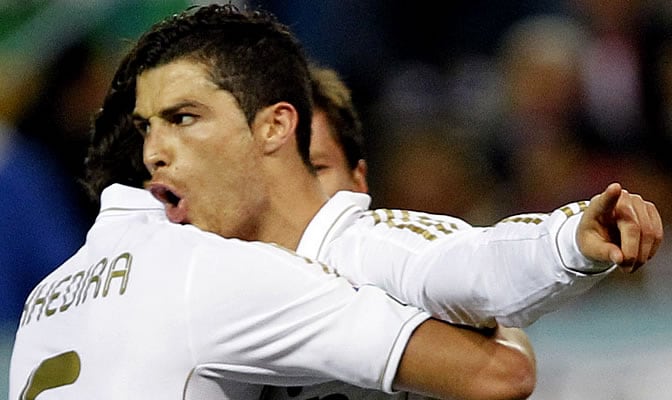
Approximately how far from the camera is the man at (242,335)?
169cm

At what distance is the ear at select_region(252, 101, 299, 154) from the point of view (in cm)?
207

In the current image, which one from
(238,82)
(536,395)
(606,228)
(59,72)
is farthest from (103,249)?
(59,72)

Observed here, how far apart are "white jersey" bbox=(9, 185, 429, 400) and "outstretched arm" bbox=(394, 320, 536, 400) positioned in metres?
0.02

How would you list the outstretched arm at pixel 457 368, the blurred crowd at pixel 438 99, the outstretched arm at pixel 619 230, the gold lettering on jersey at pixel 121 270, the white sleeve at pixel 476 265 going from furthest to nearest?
1. the blurred crowd at pixel 438 99
2. the gold lettering on jersey at pixel 121 270
3. the outstretched arm at pixel 457 368
4. the white sleeve at pixel 476 265
5. the outstretched arm at pixel 619 230

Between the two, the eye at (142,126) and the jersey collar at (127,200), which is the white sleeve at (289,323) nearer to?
the jersey collar at (127,200)

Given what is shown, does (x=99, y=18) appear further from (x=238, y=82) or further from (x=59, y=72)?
(x=238, y=82)

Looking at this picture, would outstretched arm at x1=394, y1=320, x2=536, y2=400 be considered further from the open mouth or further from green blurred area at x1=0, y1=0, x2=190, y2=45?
green blurred area at x1=0, y1=0, x2=190, y2=45

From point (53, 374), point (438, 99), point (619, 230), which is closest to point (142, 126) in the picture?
point (53, 374)

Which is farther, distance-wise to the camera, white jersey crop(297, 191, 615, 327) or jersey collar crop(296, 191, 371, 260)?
jersey collar crop(296, 191, 371, 260)

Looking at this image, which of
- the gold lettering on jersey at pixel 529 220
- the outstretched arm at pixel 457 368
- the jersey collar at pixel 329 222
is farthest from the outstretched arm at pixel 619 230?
the jersey collar at pixel 329 222

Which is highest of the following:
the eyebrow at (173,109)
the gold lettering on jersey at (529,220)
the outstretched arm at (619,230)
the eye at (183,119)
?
the eyebrow at (173,109)

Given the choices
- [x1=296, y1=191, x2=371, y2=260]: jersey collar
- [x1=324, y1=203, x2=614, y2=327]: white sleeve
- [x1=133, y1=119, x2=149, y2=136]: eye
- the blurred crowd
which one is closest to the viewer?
[x1=324, y1=203, x2=614, y2=327]: white sleeve

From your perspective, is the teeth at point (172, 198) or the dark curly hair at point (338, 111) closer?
the teeth at point (172, 198)

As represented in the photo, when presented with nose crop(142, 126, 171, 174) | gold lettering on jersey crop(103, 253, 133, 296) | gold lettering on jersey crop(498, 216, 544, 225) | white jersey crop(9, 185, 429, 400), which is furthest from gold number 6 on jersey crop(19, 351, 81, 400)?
gold lettering on jersey crop(498, 216, 544, 225)
